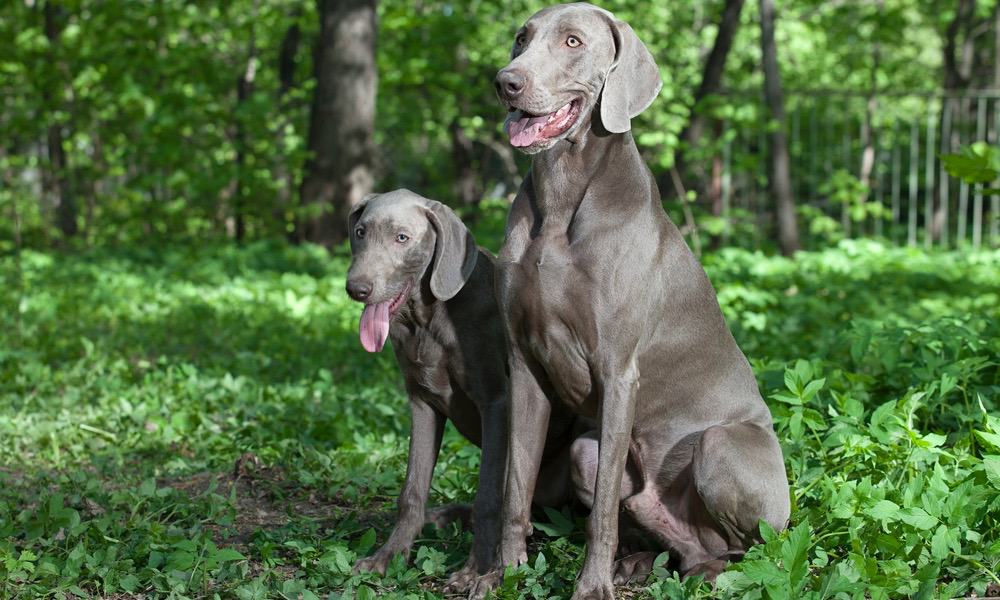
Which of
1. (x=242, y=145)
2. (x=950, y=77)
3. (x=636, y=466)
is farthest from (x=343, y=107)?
(x=950, y=77)

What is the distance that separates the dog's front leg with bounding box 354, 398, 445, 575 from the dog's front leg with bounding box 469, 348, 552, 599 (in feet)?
1.46

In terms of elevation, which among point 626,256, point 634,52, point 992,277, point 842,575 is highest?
point 634,52

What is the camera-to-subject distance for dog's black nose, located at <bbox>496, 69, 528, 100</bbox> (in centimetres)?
312

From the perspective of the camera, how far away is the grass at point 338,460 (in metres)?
3.46

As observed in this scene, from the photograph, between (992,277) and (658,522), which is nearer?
(658,522)

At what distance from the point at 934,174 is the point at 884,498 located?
1468 centimetres

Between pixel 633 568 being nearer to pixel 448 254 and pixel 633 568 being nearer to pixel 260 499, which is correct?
pixel 448 254

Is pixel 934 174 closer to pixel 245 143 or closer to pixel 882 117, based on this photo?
pixel 882 117

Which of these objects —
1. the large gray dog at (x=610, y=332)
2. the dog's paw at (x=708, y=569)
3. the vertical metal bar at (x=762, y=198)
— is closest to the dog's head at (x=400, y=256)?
the large gray dog at (x=610, y=332)

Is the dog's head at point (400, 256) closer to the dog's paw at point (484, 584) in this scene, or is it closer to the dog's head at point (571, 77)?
the dog's head at point (571, 77)

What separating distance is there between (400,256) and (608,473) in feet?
3.49

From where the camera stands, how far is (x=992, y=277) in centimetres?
1121

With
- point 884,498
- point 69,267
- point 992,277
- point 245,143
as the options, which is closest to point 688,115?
point 992,277

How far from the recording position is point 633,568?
12.1ft
